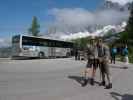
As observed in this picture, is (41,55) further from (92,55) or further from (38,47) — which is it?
(92,55)

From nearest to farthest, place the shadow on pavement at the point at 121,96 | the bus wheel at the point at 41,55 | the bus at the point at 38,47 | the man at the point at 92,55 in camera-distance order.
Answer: the shadow on pavement at the point at 121,96 < the man at the point at 92,55 < the bus at the point at 38,47 < the bus wheel at the point at 41,55

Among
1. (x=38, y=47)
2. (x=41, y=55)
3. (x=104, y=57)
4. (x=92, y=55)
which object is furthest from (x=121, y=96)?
(x=41, y=55)

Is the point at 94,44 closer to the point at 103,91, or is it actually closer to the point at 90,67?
the point at 90,67

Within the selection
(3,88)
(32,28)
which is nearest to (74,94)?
(3,88)

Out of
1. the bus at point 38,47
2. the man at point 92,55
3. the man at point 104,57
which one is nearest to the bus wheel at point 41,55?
the bus at point 38,47

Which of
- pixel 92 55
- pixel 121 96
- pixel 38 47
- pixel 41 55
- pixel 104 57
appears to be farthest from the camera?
pixel 41 55

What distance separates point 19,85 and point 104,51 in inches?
143

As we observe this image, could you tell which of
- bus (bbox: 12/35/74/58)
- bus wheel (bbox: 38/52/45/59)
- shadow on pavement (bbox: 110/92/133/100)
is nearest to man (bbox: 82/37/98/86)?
shadow on pavement (bbox: 110/92/133/100)

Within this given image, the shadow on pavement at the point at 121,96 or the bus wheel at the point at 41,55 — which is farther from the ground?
the bus wheel at the point at 41,55

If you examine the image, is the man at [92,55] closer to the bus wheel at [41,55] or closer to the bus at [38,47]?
the bus at [38,47]

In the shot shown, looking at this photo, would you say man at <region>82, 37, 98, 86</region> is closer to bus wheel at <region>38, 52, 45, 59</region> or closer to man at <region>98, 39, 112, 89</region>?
man at <region>98, 39, 112, 89</region>

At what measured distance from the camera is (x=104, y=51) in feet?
35.8

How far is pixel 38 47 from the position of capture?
40094mm

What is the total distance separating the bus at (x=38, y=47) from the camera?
1459 inches
